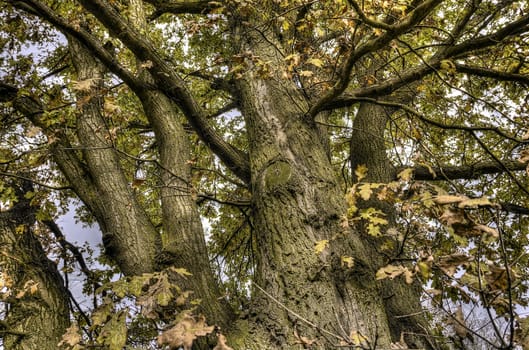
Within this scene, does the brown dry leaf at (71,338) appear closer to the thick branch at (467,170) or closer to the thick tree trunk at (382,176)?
the thick tree trunk at (382,176)

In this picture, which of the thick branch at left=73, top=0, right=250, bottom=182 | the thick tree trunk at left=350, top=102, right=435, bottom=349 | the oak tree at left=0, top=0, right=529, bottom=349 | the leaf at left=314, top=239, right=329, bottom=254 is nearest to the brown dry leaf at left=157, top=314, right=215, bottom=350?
the oak tree at left=0, top=0, right=529, bottom=349

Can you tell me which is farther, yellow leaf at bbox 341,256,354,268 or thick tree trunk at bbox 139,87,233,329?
thick tree trunk at bbox 139,87,233,329

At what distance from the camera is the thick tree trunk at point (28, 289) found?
3.57 meters

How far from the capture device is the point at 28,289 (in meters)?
3.71

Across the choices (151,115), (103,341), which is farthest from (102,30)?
(103,341)

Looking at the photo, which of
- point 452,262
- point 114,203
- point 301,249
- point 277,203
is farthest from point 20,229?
point 452,262

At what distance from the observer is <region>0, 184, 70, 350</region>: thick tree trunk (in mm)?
3566

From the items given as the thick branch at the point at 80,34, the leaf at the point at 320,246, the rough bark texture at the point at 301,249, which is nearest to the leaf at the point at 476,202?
the rough bark texture at the point at 301,249

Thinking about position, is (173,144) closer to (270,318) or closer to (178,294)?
A: (178,294)

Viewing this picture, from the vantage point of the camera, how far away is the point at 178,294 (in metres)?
2.55

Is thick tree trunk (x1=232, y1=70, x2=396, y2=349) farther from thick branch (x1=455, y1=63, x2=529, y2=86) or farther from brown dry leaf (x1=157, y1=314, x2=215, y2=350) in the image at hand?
thick branch (x1=455, y1=63, x2=529, y2=86)

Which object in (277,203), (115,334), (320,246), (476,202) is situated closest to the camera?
(476,202)

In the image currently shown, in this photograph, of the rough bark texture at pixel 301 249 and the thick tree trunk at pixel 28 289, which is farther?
the thick tree trunk at pixel 28 289

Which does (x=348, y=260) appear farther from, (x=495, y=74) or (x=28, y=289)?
(x=28, y=289)
